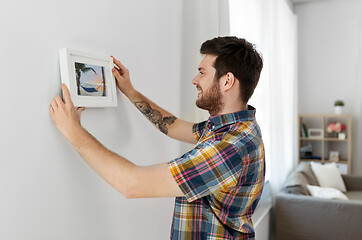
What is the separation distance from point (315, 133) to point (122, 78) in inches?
171

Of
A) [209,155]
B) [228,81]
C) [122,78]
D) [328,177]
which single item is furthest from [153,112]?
[328,177]

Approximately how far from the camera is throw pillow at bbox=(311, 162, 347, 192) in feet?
13.8

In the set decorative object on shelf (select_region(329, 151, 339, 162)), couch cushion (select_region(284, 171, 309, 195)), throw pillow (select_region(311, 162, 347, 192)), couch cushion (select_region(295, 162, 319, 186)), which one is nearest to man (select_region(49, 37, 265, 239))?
couch cushion (select_region(284, 171, 309, 195))

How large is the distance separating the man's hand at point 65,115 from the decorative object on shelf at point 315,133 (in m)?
4.47

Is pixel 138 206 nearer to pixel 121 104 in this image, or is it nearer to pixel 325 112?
pixel 121 104

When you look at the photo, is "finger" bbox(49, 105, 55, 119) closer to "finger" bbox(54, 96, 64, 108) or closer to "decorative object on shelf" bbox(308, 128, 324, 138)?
"finger" bbox(54, 96, 64, 108)

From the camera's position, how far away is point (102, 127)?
1.32 m

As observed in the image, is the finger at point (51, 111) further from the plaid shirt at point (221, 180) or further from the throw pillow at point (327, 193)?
the throw pillow at point (327, 193)

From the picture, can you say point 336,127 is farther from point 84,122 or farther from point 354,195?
point 84,122

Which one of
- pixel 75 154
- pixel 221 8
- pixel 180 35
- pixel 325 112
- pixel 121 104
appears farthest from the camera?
pixel 325 112

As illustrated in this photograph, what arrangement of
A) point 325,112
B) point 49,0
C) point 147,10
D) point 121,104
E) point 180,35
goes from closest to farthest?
point 49,0 → point 121,104 → point 147,10 → point 180,35 → point 325,112

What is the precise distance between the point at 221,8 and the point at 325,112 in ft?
12.1

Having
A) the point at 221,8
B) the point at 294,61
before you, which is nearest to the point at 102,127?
the point at 221,8

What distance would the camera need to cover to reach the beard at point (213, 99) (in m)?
1.37
